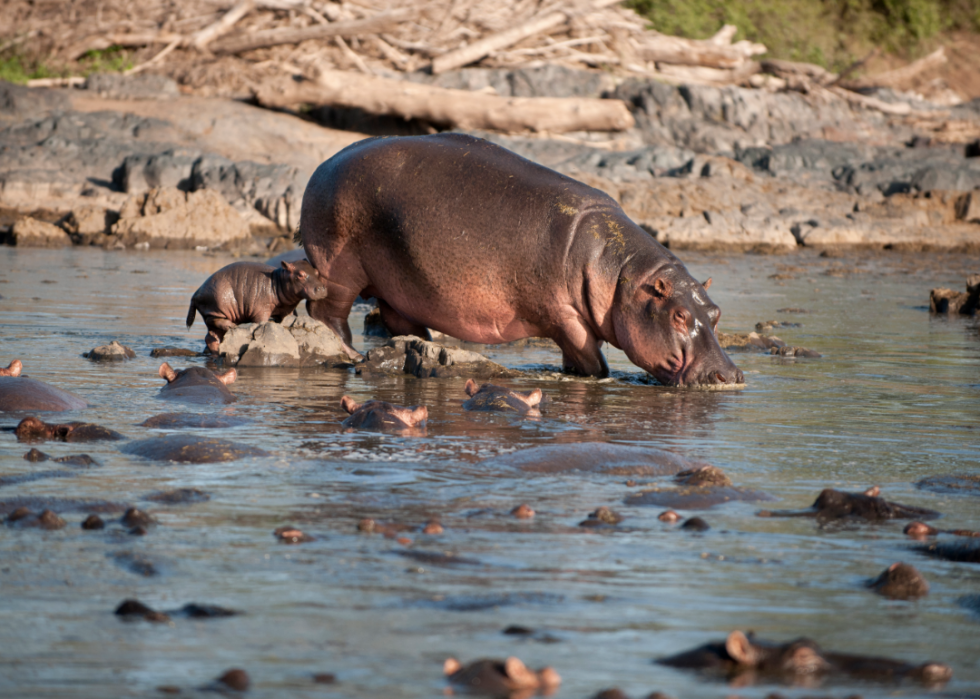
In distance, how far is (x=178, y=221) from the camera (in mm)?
18047

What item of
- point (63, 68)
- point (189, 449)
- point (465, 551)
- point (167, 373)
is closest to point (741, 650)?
point (465, 551)

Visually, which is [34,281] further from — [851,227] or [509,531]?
[851,227]

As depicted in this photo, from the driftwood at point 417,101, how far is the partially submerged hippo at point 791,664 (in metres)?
20.0

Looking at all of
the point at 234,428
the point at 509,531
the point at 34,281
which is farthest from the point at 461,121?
the point at 509,531

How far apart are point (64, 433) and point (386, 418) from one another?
55.4 inches

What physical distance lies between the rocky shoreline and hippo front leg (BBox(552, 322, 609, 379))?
34.8 ft

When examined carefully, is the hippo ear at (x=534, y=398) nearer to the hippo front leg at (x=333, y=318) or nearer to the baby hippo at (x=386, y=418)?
the baby hippo at (x=386, y=418)

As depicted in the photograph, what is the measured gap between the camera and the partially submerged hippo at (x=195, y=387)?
19.7ft

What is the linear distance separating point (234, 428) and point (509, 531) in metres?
2.06

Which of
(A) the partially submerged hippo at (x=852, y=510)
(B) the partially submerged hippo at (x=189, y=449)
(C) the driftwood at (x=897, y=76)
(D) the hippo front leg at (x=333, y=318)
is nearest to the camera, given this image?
(A) the partially submerged hippo at (x=852, y=510)

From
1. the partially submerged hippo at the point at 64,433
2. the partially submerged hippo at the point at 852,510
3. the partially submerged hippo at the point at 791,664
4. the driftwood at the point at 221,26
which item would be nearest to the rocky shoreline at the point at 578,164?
the driftwood at the point at 221,26

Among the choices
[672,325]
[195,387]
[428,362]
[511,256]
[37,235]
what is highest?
[511,256]

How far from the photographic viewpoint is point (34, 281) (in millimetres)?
12188

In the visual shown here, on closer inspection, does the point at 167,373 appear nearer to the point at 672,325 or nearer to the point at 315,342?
the point at 315,342
